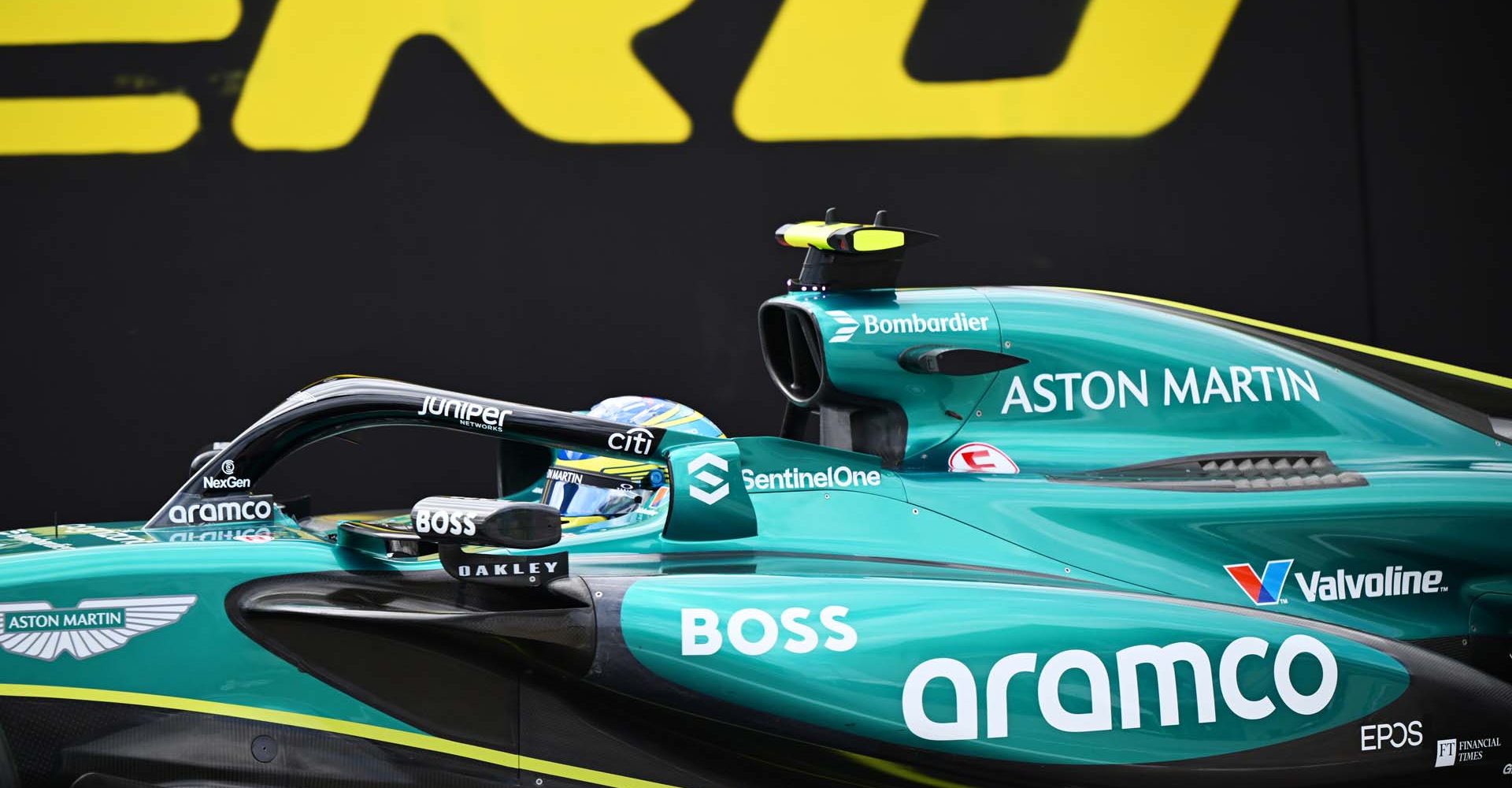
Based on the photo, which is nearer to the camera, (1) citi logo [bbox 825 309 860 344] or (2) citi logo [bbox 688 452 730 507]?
(2) citi logo [bbox 688 452 730 507]

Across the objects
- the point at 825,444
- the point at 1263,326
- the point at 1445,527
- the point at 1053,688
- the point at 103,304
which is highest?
the point at 103,304

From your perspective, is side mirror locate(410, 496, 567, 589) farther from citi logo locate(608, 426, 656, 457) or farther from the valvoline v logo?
the valvoline v logo

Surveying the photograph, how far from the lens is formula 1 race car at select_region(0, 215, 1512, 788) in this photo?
8.05 feet

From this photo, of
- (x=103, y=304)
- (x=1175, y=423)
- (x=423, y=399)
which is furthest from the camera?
(x=103, y=304)

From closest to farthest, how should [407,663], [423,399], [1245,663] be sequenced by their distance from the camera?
1. [407,663]
2. [1245,663]
3. [423,399]

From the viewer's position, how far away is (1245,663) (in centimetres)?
270

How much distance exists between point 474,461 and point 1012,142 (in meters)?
2.61

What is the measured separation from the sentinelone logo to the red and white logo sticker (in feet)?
0.93

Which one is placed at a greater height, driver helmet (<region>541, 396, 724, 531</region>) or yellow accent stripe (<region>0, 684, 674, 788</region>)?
driver helmet (<region>541, 396, 724, 531</region>)

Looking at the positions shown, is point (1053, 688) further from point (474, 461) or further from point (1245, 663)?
point (474, 461)

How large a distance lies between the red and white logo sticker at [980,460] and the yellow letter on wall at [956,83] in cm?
282

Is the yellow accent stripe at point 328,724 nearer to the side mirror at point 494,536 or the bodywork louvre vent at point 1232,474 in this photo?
the side mirror at point 494,536

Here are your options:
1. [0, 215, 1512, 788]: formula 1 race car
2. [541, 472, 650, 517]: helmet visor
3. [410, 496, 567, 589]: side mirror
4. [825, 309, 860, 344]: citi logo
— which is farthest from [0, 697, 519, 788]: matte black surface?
[825, 309, 860, 344]: citi logo

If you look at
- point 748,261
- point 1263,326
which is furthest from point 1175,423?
point 748,261
